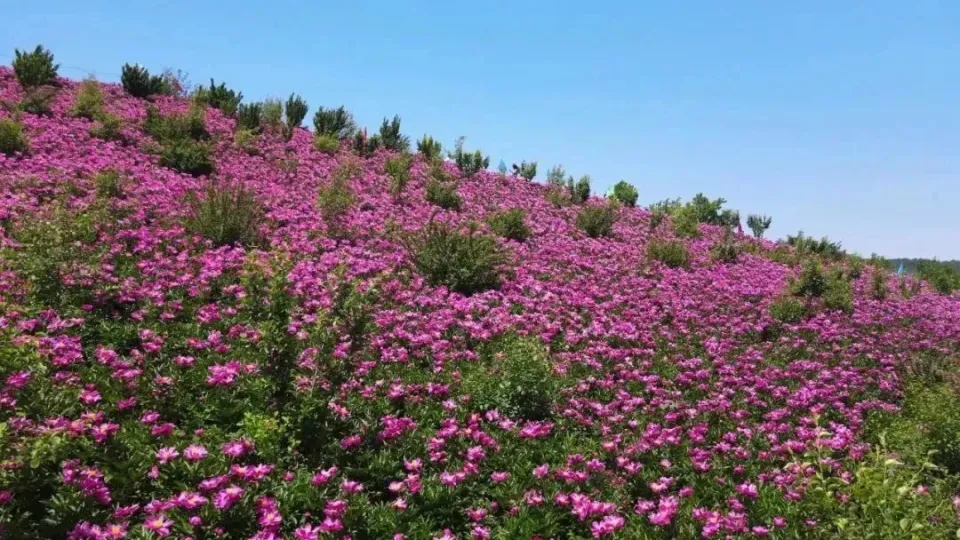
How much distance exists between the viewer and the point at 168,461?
170 inches

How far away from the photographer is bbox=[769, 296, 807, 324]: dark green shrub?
10.6 meters

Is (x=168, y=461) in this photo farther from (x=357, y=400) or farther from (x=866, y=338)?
(x=866, y=338)

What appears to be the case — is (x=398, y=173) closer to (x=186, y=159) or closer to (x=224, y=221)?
(x=186, y=159)

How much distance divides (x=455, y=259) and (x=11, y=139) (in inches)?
335

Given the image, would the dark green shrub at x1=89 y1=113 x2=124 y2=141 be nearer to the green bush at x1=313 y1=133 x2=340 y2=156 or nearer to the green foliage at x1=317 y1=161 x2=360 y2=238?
the green bush at x1=313 y1=133 x2=340 y2=156

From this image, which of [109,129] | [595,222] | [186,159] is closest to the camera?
Result: [186,159]

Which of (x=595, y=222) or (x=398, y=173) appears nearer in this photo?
(x=398, y=173)

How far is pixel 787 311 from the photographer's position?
10.6 meters

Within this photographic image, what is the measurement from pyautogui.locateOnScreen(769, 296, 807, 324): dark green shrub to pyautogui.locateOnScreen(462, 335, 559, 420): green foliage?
19.2ft

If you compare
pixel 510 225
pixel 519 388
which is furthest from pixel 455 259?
pixel 519 388

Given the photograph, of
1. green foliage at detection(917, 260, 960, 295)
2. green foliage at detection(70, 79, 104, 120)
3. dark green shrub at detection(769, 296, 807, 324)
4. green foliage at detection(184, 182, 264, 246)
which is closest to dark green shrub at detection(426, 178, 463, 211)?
green foliage at detection(184, 182, 264, 246)

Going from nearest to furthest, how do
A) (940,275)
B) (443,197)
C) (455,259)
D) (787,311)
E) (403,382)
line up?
(403,382) → (455,259) → (787,311) → (443,197) → (940,275)

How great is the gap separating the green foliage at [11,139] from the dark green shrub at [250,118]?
5876mm

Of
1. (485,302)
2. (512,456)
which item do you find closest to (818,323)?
(485,302)
